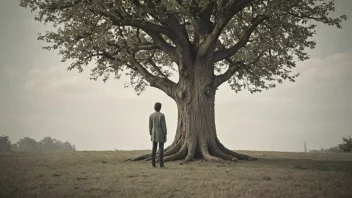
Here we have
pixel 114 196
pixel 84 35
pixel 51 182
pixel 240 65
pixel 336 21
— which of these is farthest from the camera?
pixel 240 65

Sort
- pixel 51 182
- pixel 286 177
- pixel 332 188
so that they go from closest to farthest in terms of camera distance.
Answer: pixel 332 188
pixel 51 182
pixel 286 177

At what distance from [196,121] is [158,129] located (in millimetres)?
4476

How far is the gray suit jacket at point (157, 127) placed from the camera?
12086mm

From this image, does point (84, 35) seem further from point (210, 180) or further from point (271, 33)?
point (210, 180)

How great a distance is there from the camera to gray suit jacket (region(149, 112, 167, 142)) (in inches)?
476

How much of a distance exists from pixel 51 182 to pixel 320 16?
15293 mm

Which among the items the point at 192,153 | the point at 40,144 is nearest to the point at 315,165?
the point at 192,153

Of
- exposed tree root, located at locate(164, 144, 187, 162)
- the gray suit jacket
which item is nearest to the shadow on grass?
exposed tree root, located at locate(164, 144, 187, 162)

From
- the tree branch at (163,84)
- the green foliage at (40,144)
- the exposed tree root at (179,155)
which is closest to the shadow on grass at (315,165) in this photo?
the exposed tree root at (179,155)

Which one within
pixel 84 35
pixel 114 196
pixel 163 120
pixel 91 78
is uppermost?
pixel 84 35

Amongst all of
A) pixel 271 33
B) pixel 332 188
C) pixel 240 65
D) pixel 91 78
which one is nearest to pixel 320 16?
pixel 271 33

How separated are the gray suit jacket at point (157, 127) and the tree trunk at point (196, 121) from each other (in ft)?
11.3

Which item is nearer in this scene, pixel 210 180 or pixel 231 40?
pixel 210 180

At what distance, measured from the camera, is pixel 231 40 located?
67.8 ft
